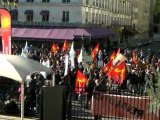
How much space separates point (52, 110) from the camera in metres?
14.4

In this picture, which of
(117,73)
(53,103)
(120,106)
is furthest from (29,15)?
(53,103)

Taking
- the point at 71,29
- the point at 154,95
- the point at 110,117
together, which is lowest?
the point at 110,117

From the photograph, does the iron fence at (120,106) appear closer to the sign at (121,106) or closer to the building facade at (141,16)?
the sign at (121,106)

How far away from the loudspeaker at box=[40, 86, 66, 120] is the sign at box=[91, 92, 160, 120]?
3.13 meters

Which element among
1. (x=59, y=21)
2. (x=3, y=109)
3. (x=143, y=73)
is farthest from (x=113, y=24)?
(x=3, y=109)

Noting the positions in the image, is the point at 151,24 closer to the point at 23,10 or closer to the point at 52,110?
the point at 23,10

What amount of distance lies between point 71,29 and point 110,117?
4380cm

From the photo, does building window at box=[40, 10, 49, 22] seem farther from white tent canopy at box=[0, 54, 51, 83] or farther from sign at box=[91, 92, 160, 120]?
white tent canopy at box=[0, 54, 51, 83]

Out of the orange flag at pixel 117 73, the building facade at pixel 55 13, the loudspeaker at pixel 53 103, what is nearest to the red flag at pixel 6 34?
the orange flag at pixel 117 73

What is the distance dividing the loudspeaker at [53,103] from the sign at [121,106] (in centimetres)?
313

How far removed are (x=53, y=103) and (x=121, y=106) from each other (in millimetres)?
3699

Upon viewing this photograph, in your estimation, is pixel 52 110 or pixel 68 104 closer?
pixel 52 110

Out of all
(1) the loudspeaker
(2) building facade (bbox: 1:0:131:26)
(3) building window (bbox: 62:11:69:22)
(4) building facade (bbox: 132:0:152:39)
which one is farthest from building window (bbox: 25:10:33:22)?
(1) the loudspeaker

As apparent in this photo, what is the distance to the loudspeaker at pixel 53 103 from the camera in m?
14.2
